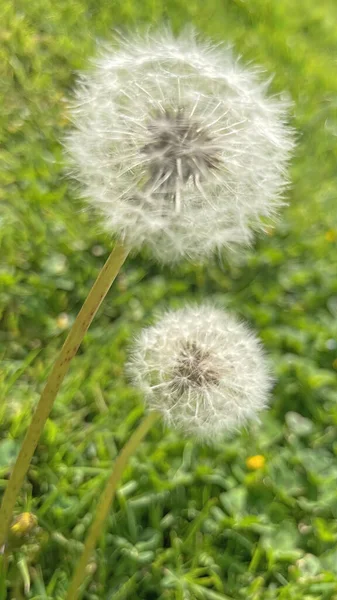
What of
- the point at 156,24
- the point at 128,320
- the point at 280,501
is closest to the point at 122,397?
the point at 128,320

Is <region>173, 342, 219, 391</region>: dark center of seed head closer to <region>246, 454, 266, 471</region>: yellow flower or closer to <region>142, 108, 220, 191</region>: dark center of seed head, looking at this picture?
<region>142, 108, 220, 191</region>: dark center of seed head

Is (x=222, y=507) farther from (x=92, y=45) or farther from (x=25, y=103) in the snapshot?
(x=92, y=45)

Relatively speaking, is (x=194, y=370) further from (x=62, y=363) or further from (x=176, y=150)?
(x=176, y=150)

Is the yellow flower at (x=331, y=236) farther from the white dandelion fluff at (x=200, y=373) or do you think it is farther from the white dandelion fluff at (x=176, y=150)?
the white dandelion fluff at (x=176, y=150)

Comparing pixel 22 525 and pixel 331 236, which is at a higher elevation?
pixel 331 236

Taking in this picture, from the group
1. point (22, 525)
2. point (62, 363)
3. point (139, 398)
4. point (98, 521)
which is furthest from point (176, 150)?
point (139, 398)

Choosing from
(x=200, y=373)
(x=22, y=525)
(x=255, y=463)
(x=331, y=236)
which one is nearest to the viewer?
(x=200, y=373)

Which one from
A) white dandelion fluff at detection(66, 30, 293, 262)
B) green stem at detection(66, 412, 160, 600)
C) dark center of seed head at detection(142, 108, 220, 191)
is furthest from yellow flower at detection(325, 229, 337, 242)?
dark center of seed head at detection(142, 108, 220, 191)
